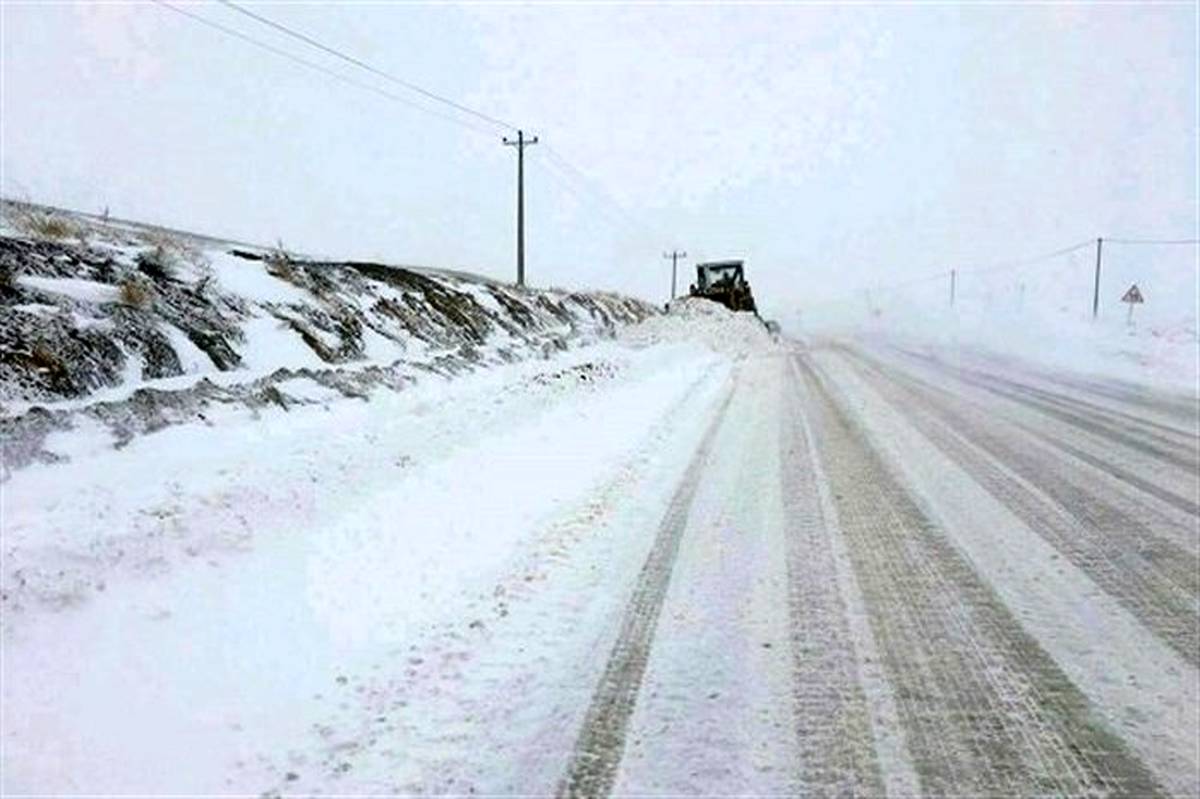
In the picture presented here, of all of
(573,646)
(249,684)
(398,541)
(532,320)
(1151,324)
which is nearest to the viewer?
(249,684)

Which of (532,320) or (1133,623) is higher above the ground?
(532,320)

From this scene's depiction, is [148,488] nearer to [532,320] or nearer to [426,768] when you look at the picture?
[426,768]

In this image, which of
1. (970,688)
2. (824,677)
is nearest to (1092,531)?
(970,688)

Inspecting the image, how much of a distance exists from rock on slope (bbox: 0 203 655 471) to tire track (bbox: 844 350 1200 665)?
6015mm

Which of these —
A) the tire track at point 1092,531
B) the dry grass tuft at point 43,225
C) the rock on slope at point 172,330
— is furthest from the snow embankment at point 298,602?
the tire track at point 1092,531

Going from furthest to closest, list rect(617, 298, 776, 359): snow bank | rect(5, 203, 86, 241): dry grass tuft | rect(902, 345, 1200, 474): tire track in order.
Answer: rect(617, 298, 776, 359): snow bank < rect(902, 345, 1200, 474): tire track < rect(5, 203, 86, 241): dry grass tuft

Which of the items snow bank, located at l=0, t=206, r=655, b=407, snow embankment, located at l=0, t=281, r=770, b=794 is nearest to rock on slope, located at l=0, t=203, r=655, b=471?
snow bank, located at l=0, t=206, r=655, b=407

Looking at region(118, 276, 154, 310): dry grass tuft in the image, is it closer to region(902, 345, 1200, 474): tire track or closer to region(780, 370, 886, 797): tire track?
region(780, 370, 886, 797): tire track

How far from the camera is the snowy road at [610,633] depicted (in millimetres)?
3213

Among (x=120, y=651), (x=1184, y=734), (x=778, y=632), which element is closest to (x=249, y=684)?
(x=120, y=651)

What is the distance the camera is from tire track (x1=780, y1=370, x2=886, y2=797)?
317 centimetres

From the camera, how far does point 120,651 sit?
380 centimetres

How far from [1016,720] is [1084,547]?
2.97 meters

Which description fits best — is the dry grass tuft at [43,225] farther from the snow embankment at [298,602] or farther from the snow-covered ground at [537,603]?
the snow embankment at [298,602]
